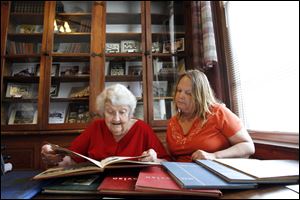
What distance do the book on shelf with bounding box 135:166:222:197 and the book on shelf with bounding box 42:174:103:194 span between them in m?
0.13

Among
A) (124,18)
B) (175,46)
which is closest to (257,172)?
(175,46)

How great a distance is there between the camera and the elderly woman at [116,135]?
1234 mm

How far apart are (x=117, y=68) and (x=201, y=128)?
53.8 inches

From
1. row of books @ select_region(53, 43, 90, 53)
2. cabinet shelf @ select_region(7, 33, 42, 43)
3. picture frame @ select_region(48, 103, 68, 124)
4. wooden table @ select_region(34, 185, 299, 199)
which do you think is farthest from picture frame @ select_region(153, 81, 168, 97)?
wooden table @ select_region(34, 185, 299, 199)

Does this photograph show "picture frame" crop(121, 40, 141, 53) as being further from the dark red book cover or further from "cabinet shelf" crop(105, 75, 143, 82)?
the dark red book cover

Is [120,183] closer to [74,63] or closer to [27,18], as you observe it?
[74,63]

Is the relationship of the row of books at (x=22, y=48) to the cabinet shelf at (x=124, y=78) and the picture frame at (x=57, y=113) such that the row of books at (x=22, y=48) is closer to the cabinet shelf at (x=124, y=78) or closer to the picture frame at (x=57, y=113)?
the picture frame at (x=57, y=113)

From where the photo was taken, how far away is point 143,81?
2146 millimetres

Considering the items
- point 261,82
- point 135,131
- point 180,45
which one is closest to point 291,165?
point 135,131

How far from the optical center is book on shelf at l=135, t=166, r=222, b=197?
19.5 inches

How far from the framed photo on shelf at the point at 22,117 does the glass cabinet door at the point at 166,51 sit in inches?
44.2

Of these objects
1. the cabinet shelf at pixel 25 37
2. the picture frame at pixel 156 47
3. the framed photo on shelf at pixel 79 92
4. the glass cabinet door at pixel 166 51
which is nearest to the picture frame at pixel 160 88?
the glass cabinet door at pixel 166 51

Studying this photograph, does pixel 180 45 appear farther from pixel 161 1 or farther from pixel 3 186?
pixel 3 186

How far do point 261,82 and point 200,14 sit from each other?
0.91m
